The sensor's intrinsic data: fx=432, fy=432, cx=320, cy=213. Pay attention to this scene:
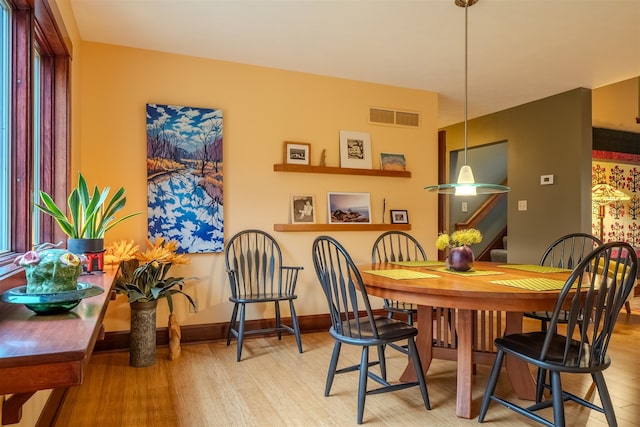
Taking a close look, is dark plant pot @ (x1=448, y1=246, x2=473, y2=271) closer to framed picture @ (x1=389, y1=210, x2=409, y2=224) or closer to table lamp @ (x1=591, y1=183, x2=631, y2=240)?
framed picture @ (x1=389, y1=210, x2=409, y2=224)

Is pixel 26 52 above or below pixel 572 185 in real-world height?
above

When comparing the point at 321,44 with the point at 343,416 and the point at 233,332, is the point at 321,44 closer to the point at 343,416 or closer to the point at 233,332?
the point at 233,332

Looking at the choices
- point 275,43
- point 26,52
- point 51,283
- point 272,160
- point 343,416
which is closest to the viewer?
point 51,283

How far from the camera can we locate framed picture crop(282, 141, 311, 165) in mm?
3863

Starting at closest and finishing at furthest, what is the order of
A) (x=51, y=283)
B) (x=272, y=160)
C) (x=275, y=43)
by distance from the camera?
(x=51, y=283) → (x=275, y=43) → (x=272, y=160)

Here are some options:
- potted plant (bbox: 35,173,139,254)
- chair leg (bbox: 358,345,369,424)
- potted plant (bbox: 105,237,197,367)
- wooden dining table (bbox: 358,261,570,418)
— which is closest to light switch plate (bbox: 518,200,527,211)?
wooden dining table (bbox: 358,261,570,418)

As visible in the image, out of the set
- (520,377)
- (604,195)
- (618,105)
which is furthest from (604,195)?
(520,377)

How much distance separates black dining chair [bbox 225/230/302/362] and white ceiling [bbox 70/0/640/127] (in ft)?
5.10

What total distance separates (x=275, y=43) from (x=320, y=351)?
7.82ft

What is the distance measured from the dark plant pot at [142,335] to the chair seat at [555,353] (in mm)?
2240

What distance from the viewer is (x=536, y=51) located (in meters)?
3.43

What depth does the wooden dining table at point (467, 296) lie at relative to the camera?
1942 millimetres

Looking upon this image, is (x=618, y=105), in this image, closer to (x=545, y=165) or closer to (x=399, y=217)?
(x=545, y=165)

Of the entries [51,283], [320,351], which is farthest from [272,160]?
[51,283]
